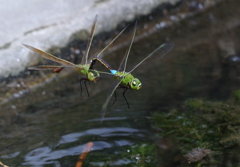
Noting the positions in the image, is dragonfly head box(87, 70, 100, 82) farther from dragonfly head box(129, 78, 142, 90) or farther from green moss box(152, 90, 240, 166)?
green moss box(152, 90, 240, 166)

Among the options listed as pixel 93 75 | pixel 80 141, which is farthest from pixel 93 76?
pixel 80 141

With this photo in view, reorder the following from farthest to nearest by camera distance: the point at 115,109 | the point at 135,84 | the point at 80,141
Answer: the point at 115,109, the point at 80,141, the point at 135,84

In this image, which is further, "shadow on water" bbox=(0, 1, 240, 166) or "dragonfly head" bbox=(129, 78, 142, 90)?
"shadow on water" bbox=(0, 1, 240, 166)

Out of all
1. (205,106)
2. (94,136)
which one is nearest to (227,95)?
(205,106)

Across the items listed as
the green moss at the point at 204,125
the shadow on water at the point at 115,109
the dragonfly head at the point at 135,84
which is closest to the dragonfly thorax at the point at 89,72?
the dragonfly head at the point at 135,84

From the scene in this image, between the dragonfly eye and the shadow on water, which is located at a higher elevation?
the dragonfly eye

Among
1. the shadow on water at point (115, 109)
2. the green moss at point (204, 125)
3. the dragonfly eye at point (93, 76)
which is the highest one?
the dragonfly eye at point (93, 76)

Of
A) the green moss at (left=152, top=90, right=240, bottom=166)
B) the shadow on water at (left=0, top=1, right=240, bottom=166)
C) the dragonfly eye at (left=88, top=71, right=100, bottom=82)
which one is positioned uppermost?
the dragonfly eye at (left=88, top=71, right=100, bottom=82)

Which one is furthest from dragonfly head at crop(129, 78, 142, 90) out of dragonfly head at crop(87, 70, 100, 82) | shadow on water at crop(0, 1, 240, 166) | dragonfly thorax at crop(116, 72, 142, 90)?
shadow on water at crop(0, 1, 240, 166)

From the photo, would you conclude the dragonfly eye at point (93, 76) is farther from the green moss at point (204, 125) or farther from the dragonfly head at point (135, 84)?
the green moss at point (204, 125)

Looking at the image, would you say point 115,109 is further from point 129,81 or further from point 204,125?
point 129,81
